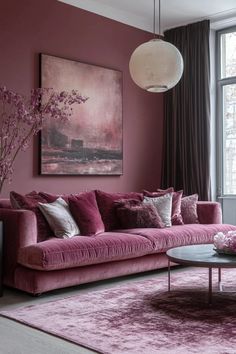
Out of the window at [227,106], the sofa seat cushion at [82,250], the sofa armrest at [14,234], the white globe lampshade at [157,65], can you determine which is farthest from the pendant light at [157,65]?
the window at [227,106]

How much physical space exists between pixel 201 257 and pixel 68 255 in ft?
3.56

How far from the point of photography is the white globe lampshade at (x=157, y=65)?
417 cm

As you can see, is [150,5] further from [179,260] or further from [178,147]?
[179,260]

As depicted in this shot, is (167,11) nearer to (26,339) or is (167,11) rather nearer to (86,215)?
(86,215)

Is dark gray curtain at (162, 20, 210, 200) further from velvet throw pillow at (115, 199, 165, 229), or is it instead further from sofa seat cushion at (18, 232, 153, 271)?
sofa seat cushion at (18, 232, 153, 271)

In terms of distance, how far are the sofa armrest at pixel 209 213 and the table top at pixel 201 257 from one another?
1721mm

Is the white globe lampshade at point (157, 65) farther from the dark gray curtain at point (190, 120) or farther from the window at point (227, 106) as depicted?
the window at point (227, 106)

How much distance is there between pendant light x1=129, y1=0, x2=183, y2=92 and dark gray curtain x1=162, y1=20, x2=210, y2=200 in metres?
2.39

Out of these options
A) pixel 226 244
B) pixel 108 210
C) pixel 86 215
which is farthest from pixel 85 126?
pixel 226 244

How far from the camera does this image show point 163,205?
17.9ft

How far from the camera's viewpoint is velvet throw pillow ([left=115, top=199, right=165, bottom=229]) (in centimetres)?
514

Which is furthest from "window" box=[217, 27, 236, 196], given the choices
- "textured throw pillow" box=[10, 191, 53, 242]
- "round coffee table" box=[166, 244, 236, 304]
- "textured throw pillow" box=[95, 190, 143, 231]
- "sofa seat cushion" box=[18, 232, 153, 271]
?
"textured throw pillow" box=[10, 191, 53, 242]

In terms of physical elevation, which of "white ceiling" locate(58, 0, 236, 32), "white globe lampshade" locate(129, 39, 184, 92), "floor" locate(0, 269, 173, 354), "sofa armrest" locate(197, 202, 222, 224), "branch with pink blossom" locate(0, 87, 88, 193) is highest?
"white ceiling" locate(58, 0, 236, 32)

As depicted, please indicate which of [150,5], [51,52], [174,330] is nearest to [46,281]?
[174,330]
